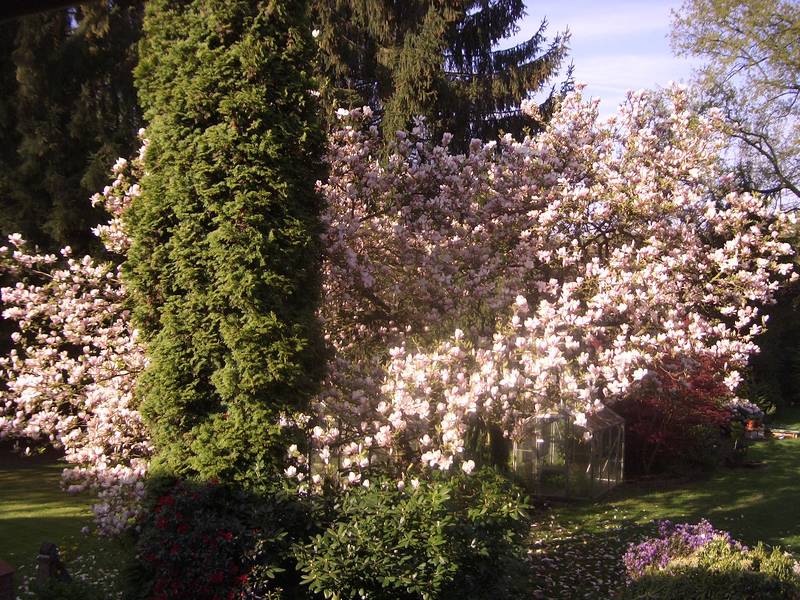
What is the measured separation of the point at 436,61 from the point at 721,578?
998 centimetres

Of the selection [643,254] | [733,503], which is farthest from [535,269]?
[733,503]

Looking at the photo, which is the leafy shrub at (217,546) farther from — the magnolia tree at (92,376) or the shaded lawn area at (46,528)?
the magnolia tree at (92,376)

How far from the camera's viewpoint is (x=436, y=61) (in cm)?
1235

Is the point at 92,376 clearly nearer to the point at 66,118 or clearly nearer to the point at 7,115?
the point at 66,118

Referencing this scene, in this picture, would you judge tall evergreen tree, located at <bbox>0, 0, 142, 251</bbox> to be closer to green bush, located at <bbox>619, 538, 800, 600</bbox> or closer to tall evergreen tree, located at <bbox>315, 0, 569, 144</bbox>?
tall evergreen tree, located at <bbox>315, 0, 569, 144</bbox>

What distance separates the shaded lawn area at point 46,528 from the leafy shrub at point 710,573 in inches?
158

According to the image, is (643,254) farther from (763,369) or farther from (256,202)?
(763,369)

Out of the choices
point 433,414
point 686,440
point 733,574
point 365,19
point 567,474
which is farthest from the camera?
point 365,19

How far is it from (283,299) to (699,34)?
1948 centimetres

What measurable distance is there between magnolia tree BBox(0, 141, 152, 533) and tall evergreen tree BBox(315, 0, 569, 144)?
21.2ft

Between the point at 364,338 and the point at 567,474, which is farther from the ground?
the point at 364,338

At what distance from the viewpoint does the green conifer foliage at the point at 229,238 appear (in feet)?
16.3

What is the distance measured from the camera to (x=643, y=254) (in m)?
6.29

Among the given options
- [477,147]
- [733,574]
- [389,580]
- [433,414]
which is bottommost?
[733,574]
